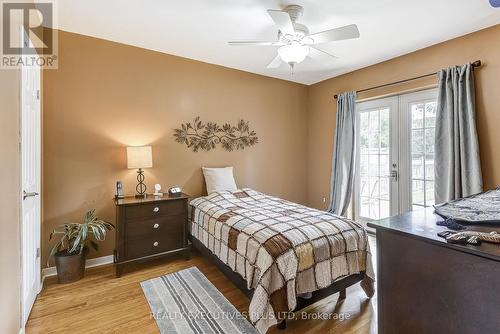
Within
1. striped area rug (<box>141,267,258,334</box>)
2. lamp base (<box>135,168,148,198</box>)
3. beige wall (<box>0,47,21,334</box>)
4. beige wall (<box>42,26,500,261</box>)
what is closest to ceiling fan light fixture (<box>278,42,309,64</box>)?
beige wall (<box>42,26,500,261</box>)

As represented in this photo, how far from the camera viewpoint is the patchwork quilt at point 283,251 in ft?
5.56

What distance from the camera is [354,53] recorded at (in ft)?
10.9

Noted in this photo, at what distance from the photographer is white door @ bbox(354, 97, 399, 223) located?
3.60 m

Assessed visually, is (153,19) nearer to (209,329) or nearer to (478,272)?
(209,329)

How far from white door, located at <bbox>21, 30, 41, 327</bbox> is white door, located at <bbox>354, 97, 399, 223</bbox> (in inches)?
A: 162

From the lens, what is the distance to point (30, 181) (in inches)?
81.5

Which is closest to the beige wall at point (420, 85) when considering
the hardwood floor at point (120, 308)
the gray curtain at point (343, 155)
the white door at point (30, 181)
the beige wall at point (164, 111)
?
the beige wall at point (164, 111)

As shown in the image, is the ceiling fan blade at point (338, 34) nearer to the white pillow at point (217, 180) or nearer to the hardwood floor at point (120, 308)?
the white pillow at point (217, 180)

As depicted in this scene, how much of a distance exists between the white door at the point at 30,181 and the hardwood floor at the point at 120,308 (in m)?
0.16

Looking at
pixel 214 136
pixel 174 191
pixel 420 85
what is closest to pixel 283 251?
pixel 174 191

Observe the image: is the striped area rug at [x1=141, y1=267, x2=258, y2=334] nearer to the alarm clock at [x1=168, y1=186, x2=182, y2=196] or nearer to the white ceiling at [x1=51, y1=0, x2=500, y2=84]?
the alarm clock at [x1=168, y1=186, x2=182, y2=196]

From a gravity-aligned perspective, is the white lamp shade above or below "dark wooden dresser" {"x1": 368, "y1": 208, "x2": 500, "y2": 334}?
above

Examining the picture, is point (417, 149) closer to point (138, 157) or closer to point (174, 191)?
point (174, 191)

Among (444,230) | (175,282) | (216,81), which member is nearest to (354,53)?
(216,81)
